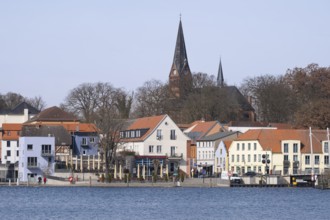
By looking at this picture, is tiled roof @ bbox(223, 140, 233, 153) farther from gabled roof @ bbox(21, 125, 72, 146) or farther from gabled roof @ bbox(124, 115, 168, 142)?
gabled roof @ bbox(21, 125, 72, 146)

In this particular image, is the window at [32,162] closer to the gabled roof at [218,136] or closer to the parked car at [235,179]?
the parked car at [235,179]

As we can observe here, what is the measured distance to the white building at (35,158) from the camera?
111m

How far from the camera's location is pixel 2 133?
431 feet

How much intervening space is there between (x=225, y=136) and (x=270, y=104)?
23950mm

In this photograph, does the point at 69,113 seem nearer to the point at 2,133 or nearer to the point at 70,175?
the point at 2,133

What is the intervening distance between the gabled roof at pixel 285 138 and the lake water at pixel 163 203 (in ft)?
56.9

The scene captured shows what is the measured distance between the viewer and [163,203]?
252 feet

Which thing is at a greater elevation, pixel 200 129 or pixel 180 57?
pixel 180 57

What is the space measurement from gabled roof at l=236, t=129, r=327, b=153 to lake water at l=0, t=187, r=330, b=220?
17346mm

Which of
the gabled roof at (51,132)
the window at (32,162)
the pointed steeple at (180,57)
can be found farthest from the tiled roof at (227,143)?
the pointed steeple at (180,57)

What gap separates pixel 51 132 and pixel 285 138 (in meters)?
27.5

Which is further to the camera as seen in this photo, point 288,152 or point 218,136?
point 218,136

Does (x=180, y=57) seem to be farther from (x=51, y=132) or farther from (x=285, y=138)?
(x=285, y=138)

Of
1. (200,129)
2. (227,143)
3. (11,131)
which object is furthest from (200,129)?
(11,131)
